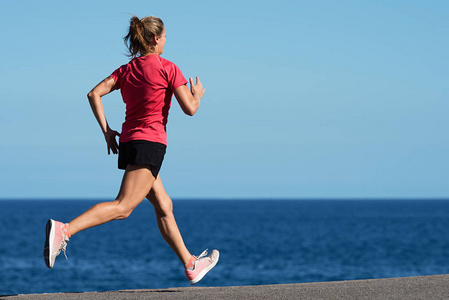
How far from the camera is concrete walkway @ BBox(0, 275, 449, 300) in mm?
5477

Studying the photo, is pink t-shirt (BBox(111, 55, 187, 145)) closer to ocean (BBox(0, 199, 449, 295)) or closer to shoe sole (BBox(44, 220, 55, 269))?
shoe sole (BBox(44, 220, 55, 269))

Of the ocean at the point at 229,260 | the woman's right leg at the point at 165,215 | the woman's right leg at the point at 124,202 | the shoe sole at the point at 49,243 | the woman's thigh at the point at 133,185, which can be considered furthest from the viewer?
the ocean at the point at 229,260

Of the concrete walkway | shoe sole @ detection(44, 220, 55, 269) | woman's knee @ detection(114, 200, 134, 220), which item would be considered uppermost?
woman's knee @ detection(114, 200, 134, 220)

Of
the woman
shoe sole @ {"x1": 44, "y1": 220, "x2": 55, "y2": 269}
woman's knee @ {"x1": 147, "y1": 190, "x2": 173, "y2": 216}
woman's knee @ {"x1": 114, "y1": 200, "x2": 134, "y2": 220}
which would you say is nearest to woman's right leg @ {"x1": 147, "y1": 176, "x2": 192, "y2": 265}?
woman's knee @ {"x1": 147, "y1": 190, "x2": 173, "y2": 216}

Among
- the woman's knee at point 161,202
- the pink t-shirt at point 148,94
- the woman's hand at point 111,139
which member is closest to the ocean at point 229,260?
the woman's knee at point 161,202

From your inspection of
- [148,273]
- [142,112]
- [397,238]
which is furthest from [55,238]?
[397,238]

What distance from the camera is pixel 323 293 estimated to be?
5648mm

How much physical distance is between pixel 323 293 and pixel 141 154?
1.96 meters

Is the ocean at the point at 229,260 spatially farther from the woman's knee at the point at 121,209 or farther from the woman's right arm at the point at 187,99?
the woman's right arm at the point at 187,99

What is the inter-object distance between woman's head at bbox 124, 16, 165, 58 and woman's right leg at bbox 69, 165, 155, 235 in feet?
3.32

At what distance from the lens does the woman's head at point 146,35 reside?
5.50 meters

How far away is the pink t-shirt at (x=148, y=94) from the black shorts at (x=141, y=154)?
0.14 feet

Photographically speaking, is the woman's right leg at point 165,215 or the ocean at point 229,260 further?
the ocean at point 229,260

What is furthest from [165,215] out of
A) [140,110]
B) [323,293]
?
[323,293]
